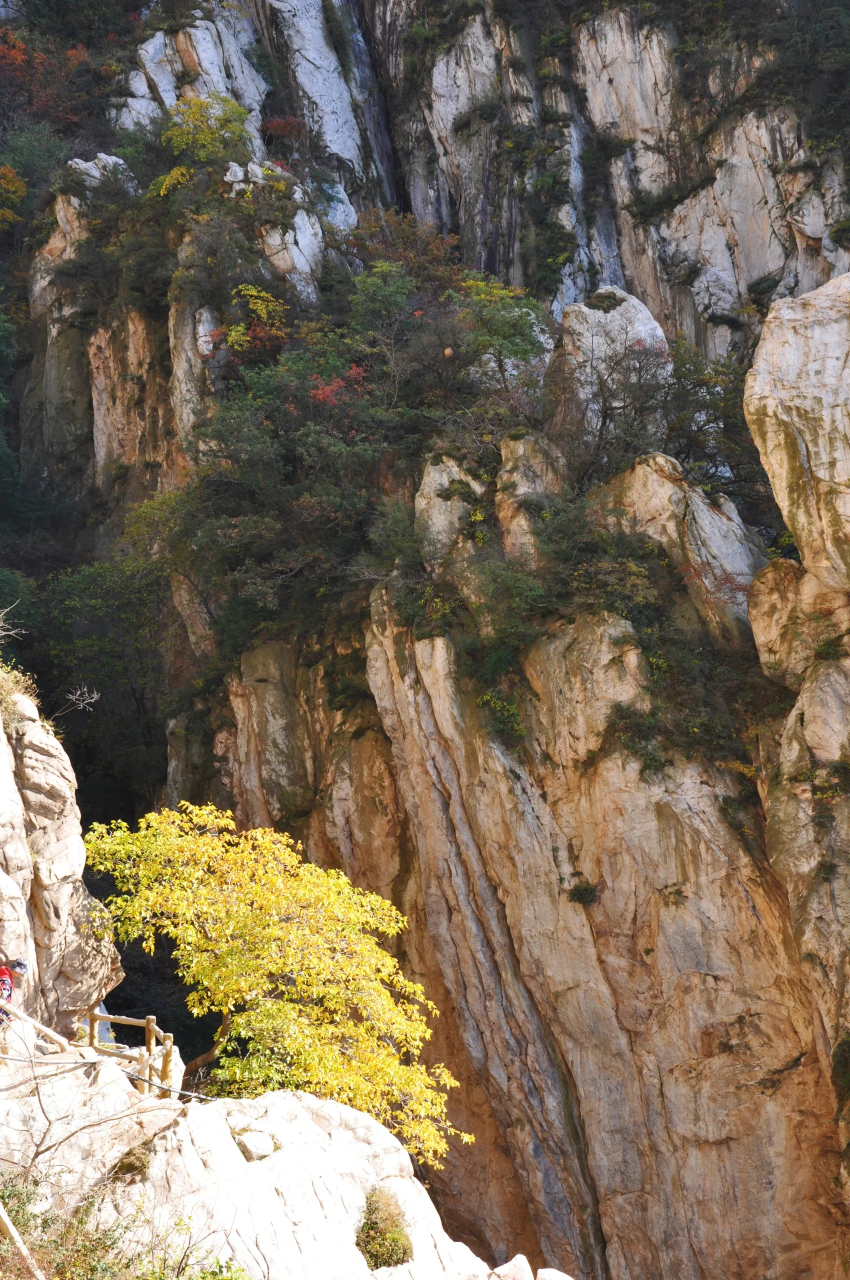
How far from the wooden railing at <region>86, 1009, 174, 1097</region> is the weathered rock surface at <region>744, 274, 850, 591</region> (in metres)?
13.2

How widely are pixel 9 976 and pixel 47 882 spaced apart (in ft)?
6.75

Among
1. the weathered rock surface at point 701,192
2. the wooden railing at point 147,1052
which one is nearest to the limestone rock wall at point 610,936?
the wooden railing at point 147,1052

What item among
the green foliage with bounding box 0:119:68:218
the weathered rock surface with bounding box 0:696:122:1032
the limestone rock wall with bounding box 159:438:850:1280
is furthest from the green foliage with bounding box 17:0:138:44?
the weathered rock surface with bounding box 0:696:122:1032

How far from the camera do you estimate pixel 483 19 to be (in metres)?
33.7

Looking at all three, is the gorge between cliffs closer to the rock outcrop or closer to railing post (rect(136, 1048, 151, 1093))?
the rock outcrop

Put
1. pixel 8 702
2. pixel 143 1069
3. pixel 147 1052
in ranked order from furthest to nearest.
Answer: pixel 8 702, pixel 147 1052, pixel 143 1069

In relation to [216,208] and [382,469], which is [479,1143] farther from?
[216,208]

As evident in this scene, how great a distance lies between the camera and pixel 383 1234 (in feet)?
34.9

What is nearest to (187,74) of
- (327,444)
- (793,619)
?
(327,444)

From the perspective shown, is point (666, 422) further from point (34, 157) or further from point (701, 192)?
point (34, 157)

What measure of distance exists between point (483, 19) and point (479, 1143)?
33.3 m

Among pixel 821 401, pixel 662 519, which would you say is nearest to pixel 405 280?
pixel 662 519

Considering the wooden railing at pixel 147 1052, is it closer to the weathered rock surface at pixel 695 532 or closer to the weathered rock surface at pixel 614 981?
the weathered rock surface at pixel 614 981

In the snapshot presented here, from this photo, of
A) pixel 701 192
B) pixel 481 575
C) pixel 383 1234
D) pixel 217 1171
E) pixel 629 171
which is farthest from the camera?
pixel 629 171
